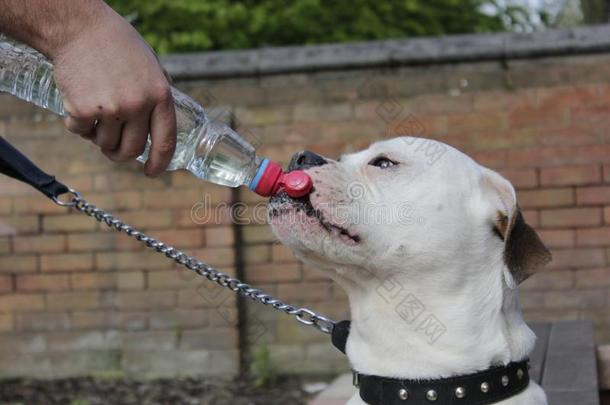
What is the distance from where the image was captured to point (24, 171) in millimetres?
2812

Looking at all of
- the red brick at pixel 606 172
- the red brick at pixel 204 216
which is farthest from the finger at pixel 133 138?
the red brick at pixel 606 172

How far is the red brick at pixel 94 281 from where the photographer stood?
5.77 meters

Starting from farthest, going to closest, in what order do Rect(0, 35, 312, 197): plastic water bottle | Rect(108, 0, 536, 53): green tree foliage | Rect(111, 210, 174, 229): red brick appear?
1. Rect(108, 0, 536, 53): green tree foliage
2. Rect(111, 210, 174, 229): red brick
3. Rect(0, 35, 312, 197): plastic water bottle

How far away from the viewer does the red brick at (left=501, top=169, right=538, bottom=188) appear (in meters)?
5.47

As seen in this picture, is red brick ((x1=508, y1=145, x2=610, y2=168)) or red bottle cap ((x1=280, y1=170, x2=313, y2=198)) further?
red brick ((x1=508, y1=145, x2=610, y2=168))

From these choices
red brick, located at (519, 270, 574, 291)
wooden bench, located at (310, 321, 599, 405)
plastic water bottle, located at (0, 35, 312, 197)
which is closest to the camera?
plastic water bottle, located at (0, 35, 312, 197)

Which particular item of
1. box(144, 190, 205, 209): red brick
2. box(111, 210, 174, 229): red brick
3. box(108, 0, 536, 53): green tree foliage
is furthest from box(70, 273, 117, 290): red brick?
box(108, 0, 536, 53): green tree foliage

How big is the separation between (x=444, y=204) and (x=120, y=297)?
3.40 meters

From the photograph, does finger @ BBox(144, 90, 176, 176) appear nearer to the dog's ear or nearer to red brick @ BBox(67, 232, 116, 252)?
the dog's ear

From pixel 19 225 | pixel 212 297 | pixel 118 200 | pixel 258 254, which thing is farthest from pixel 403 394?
pixel 19 225

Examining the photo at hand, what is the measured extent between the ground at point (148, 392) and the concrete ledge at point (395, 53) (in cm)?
196

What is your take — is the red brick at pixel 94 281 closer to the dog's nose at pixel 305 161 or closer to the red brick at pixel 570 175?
the red brick at pixel 570 175

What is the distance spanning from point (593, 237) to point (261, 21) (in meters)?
6.13

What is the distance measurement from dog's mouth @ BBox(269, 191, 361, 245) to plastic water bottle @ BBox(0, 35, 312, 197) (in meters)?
0.02
